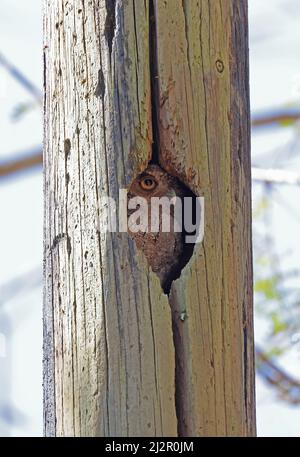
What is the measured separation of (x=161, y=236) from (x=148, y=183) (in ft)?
0.30

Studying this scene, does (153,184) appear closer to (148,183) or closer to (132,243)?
(148,183)

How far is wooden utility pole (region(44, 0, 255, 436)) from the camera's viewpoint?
1497 mm

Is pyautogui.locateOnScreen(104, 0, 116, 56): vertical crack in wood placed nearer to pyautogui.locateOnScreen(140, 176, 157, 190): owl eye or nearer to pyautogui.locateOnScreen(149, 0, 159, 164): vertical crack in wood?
pyautogui.locateOnScreen(149, 0, 159, 164): vertical crack in wood

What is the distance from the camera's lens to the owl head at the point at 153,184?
5.11ft

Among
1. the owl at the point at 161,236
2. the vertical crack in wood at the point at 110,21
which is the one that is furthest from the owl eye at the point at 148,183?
the vertical crack in wood at the point at 110,21

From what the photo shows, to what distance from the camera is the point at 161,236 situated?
157 cm

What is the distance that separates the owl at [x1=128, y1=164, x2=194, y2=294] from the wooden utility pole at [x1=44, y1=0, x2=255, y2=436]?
0.8 inches

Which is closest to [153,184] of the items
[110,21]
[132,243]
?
[132,243]

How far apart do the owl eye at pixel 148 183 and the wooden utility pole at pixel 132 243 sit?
3 cm

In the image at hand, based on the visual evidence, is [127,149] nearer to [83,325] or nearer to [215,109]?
[215,109]
